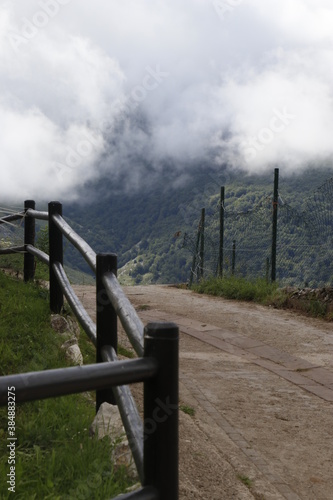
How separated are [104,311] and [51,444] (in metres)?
0.60

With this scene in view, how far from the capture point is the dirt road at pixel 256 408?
283 cm

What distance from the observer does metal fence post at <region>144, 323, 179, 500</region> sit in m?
1.29

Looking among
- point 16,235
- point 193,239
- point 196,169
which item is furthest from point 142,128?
point 16,235

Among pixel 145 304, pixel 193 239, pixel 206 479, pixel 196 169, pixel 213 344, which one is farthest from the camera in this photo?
pixel 196 169

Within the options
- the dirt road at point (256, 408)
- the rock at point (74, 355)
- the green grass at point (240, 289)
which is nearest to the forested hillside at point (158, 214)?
the green grass at point (240, 289)

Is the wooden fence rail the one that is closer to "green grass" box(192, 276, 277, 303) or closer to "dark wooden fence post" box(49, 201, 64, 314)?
"dark wooden fence post" box(49, 201, 64, 314)

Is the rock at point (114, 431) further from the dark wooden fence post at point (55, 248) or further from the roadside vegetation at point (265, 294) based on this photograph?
the roadside vegetation at point (265, 294)

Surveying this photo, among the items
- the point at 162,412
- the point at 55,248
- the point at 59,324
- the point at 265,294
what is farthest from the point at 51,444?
the point at 265,294

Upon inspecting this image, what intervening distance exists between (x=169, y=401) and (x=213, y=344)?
4732mm

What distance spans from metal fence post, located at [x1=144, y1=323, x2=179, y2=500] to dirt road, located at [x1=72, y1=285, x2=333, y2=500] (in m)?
1.28

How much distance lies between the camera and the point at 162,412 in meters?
1.32

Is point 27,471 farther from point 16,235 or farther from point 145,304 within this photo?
point 145,304

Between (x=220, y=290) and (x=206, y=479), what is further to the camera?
(x=220, y=290)

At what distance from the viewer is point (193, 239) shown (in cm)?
1648
